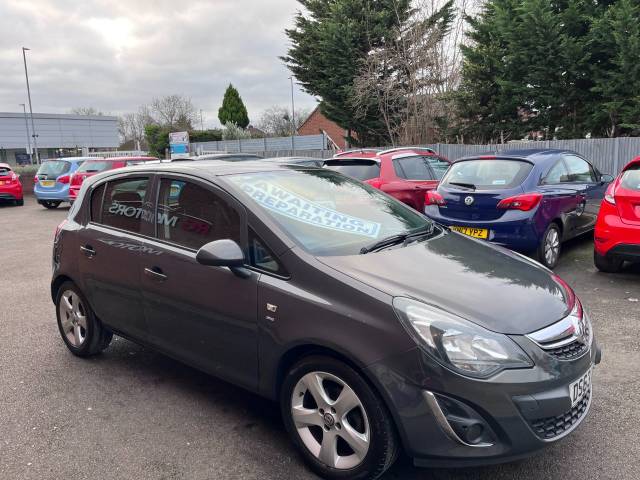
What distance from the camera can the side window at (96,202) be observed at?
13.7ft

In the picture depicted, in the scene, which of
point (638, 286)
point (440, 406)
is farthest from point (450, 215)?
point (440, 406)

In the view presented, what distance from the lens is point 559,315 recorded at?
2705 millimetres

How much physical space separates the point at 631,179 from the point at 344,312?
4714mm

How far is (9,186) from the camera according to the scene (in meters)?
18.2

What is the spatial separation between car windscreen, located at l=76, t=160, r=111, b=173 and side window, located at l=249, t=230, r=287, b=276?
46.1ft

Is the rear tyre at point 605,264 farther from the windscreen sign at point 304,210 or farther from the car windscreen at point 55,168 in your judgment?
the car windscreen at point 55,168

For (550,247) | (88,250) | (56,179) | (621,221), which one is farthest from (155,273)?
(56,179)

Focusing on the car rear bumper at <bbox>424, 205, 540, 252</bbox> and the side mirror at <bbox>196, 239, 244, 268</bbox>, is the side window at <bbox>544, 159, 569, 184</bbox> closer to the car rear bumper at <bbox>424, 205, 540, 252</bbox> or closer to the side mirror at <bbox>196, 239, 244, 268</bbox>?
the car rear bumper at <bbox>424, 205, 540, 252</bbox>

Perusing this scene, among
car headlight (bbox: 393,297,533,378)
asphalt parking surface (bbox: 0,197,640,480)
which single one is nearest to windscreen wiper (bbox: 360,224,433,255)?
car headlight (bbox: 393,297,533,378)

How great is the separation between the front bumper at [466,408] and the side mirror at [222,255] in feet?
3.20

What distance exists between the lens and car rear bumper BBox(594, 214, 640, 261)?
5543 mm

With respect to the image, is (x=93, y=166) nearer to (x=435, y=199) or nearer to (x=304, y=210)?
(x=435, y=199)

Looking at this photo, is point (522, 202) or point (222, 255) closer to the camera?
point (222, 255)

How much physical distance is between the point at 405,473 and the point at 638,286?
4.41 meters
